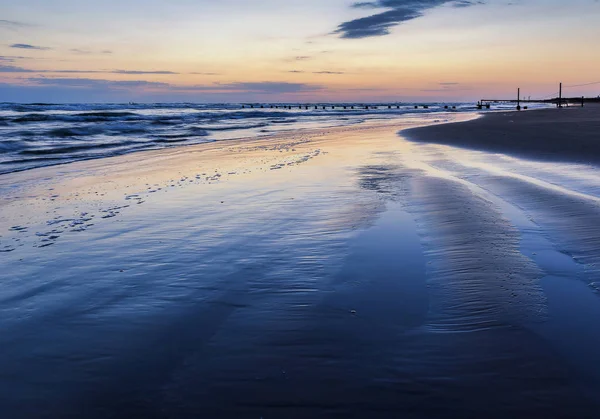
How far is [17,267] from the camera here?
4.70 meters

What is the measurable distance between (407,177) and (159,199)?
4.87m

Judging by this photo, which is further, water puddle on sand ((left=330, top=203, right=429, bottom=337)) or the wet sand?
water puddle on sand ((left=330, top=203, right=429, bottom=337))

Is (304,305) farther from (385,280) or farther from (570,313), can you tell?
(570,313)

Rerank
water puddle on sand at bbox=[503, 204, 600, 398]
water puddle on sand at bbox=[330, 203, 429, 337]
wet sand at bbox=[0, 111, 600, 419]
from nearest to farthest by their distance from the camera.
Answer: wet sand at bbox=[0, 111, 600, 419] → water puddle on sand at bbox=[503, 204, 600, 398] → water puddle on sand at bbox=[330, 203, 429, 337]

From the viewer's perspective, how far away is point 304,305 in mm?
3721

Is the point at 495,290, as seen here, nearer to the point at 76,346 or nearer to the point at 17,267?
the point at 76,346

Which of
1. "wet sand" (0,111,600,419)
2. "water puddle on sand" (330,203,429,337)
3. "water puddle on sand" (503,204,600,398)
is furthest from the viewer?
"water puddle on sand" (330,203,429,337)

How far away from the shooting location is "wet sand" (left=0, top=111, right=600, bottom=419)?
99.0 inches

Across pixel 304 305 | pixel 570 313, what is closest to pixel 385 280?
pixel 304 305

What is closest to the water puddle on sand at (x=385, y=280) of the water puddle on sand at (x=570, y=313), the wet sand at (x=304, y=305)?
the wet sand at (x=304, y=305)

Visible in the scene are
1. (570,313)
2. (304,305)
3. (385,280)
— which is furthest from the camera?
(385,280)

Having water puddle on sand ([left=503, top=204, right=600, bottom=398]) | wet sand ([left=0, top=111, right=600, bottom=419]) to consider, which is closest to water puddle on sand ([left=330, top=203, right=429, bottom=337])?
wet sand ([left=0, top=111, right=600, bottom=419])

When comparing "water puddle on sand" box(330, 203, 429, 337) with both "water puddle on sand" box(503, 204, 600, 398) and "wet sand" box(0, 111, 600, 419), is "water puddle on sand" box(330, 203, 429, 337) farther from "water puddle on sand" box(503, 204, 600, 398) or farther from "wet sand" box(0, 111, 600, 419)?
"water puddle on sand" box(503, 204, 600, 398)

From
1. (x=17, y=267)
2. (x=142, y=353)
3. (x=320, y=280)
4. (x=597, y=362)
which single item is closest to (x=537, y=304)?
(x=597, y=362)
